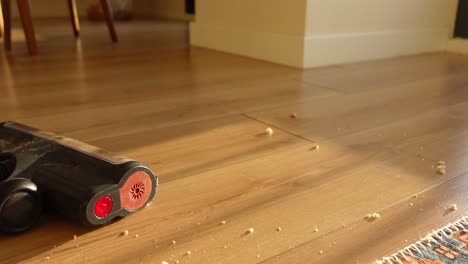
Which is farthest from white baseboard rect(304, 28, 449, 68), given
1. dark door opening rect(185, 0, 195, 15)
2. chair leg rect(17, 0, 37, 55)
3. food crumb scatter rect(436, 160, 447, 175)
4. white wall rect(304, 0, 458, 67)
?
dark door opening rect(185, 0, 195, 15)

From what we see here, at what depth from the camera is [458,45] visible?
2.19 meters

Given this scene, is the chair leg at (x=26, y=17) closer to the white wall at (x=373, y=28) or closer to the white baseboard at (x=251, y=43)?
the white baseboard at (x=251, y=43)

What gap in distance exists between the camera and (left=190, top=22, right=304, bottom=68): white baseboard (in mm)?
1705

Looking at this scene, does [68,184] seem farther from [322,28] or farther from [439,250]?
[322,28]

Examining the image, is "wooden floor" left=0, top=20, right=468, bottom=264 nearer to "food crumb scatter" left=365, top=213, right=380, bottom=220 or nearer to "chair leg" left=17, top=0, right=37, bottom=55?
"food crumb scatter" left=365, top=213, right=380, bottom=220

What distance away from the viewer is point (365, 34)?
6.07ft

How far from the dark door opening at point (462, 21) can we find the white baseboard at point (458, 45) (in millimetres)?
27

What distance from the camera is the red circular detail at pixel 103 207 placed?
55 cm

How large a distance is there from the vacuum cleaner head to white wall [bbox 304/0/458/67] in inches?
47.4

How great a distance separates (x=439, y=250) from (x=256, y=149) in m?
0.39

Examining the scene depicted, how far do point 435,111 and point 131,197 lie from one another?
833 millimetres

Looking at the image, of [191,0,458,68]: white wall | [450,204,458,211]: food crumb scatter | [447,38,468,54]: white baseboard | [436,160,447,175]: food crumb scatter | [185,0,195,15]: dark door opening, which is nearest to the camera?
[450,204,458,211]: food crumb scatter

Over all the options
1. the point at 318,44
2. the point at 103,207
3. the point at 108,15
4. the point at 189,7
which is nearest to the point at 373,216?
the point at 103,207

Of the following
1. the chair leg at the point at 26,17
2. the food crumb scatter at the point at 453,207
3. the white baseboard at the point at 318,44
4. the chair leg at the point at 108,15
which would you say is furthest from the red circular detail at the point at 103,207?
the chair leg at the point at 108,15
